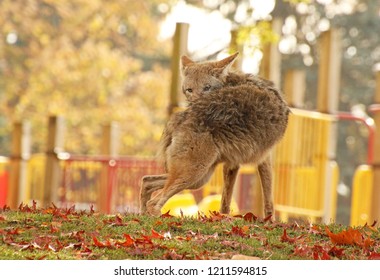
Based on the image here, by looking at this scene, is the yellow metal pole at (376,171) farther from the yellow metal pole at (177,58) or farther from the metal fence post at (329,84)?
the yellow metal pole at (177,58)

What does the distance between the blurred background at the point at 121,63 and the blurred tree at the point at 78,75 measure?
4 centimetres

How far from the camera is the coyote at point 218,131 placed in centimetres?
917

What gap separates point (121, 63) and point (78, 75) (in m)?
1.93

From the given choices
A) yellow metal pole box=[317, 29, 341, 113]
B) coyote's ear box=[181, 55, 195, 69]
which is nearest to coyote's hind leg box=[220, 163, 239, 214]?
coyote's ear box=[181, 55, 195, 69]

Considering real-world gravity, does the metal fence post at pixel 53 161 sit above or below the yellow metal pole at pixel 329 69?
below

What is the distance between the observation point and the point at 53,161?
17703mm

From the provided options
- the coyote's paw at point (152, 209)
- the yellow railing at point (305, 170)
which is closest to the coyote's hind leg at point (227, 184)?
the coyote's paw at point (152, 209)

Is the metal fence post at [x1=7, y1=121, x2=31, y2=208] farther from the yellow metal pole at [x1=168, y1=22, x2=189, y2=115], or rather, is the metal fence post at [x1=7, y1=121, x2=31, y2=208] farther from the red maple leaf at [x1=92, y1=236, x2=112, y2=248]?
the red maple leaf at [x1=92, y1=236, x2=112, y2=248]

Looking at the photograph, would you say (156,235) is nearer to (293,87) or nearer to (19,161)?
(293,87)

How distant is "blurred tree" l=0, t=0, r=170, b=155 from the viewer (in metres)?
35.4

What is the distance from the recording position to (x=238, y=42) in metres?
15.7

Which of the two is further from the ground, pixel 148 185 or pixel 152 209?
pixel 148 185

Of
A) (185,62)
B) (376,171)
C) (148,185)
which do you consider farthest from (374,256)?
(376,171)

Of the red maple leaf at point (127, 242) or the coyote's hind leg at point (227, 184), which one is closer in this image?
the red maple leaf at point (127, 242)
